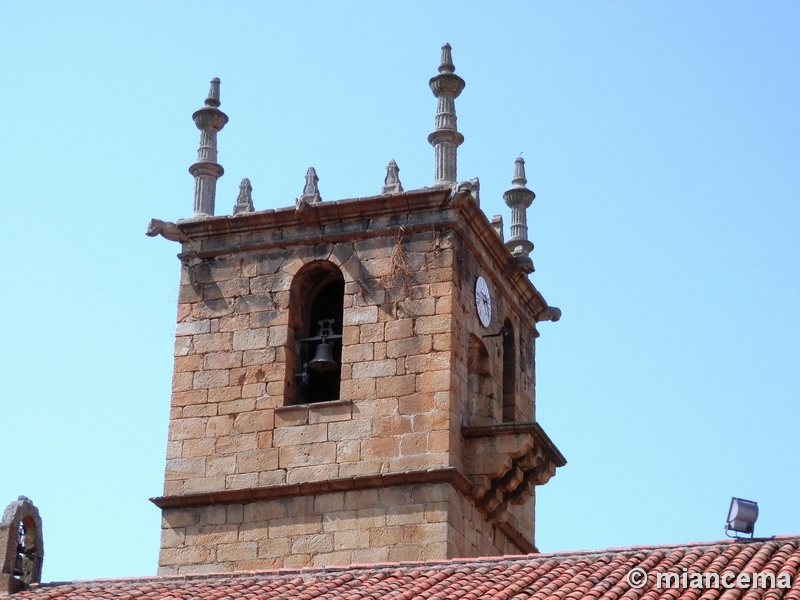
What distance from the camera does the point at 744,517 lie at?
57.1 ft

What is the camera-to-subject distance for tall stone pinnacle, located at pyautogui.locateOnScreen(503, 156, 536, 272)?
24.1 metres

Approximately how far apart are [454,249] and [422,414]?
1996 mm

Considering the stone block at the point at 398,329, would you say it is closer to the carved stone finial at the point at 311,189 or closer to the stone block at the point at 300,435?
the stone block at the point at 300,435

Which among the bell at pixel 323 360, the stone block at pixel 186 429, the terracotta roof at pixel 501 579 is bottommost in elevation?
the terracotta roof at pixel 501 579

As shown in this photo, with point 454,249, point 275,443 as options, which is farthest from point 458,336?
point 275,443

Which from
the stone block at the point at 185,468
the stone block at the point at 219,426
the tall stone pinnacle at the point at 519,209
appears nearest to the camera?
the stone block at the point at 185,468

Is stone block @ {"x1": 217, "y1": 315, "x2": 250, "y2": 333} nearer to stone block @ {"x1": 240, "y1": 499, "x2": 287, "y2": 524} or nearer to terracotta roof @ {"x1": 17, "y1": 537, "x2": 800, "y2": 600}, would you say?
stone block @ {"x1": 240, "y1": 499, "x2": 287, "y2": 524}

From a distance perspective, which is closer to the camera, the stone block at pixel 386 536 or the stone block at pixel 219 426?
the stone block at pixel 386 536

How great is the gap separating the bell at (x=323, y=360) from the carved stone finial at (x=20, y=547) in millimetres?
3641

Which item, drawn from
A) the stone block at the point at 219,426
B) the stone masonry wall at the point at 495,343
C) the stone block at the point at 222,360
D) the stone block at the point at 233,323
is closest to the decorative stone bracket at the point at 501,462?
the stone masonry wall at the point at 495,343

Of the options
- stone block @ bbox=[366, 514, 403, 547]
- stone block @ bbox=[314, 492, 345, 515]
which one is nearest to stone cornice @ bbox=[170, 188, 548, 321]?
stone block @ bbox=[314, 492, 345, 515]

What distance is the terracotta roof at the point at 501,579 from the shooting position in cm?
1602

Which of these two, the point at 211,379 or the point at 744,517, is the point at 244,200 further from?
the point at 744,517

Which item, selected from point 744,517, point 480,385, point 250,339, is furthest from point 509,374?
point 744,517
